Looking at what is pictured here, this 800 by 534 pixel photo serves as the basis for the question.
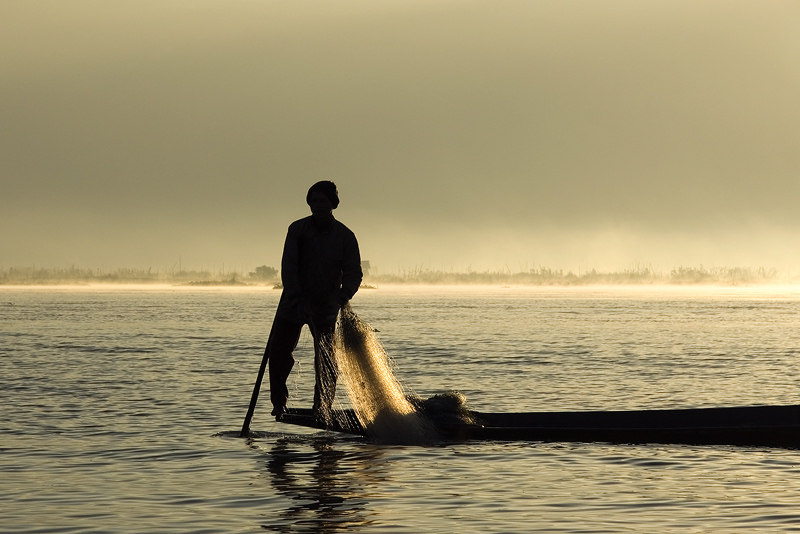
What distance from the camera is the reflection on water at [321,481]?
301 inches

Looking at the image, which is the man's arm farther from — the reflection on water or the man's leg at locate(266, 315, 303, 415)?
the reflection on water

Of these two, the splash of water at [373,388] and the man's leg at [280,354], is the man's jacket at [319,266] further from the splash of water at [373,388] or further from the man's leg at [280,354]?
the splash of water at [373,388]

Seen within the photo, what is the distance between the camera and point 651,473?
9.49 meters

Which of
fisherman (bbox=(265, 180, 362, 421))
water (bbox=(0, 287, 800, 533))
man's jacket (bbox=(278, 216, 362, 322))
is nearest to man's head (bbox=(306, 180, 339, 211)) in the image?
fisherman (bbox=(265, 180, 362, 421))

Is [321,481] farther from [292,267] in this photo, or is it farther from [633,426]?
[633,426]

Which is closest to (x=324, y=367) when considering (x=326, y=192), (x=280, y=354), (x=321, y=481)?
(x=280, y=354)

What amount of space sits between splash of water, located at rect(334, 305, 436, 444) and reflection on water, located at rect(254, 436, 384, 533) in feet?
1.13

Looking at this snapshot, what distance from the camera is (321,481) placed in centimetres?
922

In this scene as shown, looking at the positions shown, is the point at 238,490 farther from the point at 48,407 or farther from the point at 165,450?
the point at 48,407

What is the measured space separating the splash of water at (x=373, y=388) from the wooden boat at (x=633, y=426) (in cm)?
23

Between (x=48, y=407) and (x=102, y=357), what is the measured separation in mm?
13389

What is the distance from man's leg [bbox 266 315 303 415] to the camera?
1139 cm

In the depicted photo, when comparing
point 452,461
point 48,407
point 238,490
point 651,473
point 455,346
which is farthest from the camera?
point 455,346

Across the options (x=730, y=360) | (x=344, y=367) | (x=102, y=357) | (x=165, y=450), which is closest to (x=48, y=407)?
(x=165, y=450)
